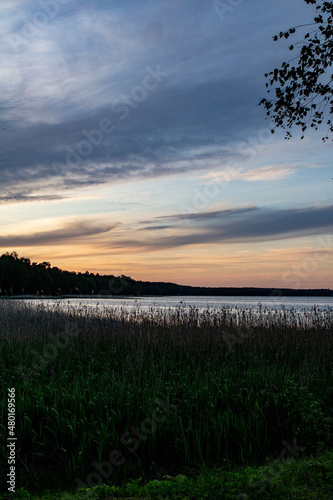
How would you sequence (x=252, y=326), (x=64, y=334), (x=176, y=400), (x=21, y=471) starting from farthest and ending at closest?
1. (x=252, y=326)
2. (x=64, y=334)
3. (x=176, y=400)
4. (x=21, y=471)

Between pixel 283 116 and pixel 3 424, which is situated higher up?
pixel 283 116

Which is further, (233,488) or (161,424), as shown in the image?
(161,424)

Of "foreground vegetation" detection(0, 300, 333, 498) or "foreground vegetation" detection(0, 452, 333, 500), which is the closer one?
"foreground vegetation" detection(0, 452, 333, 500)

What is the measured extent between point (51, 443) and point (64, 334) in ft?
21.7

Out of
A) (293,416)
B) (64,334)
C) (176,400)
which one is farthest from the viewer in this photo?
(64,334)

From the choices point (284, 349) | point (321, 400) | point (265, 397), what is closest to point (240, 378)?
point (265, 397)

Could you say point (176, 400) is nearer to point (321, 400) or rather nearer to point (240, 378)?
point (240, 378)

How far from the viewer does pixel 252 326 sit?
1348cm

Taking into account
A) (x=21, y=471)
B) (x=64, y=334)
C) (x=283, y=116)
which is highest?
(x=283, y=116)

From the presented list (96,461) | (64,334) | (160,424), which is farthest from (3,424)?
(64,334)

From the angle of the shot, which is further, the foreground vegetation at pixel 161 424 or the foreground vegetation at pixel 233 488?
the foreground vegetation at pixel 161 424

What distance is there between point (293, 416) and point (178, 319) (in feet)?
28.3

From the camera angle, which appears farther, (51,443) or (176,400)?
(176,400)

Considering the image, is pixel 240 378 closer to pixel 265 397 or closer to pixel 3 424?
pixel 265 397
